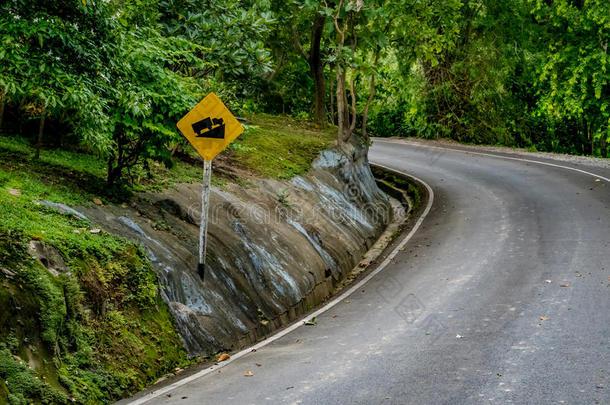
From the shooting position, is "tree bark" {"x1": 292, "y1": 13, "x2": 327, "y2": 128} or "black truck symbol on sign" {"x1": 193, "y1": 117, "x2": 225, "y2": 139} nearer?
"black truck symbol on sign" {"x1": 193, "y1": 117, "x2": 225, "y2": 139}

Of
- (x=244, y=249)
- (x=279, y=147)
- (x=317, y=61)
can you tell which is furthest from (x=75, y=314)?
(x=317, y=61)

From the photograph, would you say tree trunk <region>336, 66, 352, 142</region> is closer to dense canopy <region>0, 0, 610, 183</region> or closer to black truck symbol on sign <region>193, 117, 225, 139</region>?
dense canopy <region>0, 0, 610, 183</region>

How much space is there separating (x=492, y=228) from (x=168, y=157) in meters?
9.27

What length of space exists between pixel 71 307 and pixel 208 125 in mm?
3795

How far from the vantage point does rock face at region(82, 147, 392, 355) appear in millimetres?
8328

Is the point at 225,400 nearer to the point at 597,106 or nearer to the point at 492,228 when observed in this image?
the point at 492,228

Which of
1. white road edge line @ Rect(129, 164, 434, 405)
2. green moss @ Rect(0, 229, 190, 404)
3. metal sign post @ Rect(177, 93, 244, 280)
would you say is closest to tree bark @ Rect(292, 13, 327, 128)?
white road edge line @ Rect(129, 164, 434, 405)

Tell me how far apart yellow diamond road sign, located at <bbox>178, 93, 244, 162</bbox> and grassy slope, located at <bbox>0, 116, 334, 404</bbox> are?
1.66m

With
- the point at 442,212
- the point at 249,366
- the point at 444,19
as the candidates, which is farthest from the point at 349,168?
the point at 249,366

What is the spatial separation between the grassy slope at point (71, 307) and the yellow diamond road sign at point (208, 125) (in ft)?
5.45

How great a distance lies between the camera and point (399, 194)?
22.8m

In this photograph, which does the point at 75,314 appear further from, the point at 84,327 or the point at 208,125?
the point at 208,125

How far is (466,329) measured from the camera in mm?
8664

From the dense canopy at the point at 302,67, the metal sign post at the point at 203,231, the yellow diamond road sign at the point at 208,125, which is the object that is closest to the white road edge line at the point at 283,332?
the metal sign post at the point at 203,231
